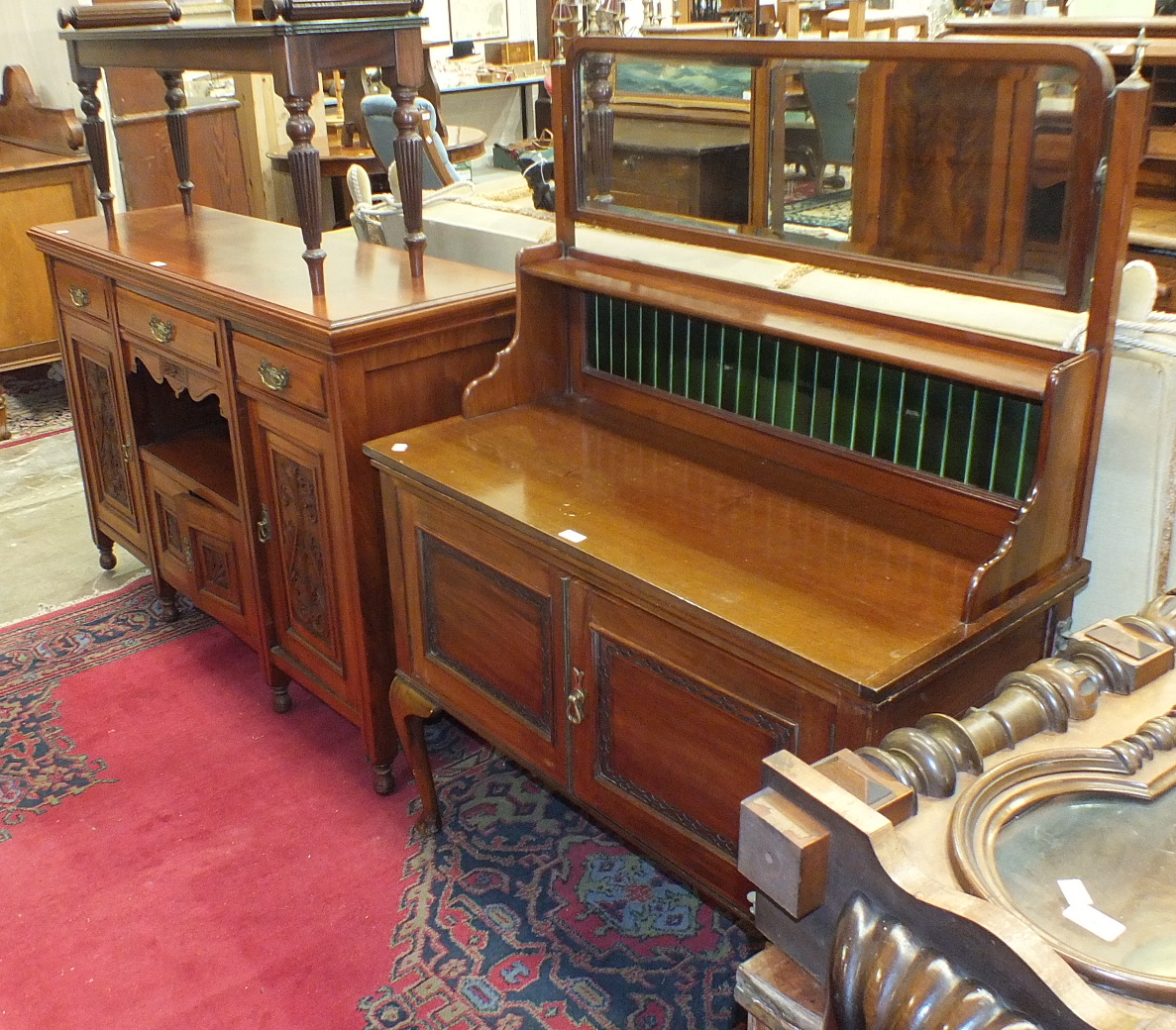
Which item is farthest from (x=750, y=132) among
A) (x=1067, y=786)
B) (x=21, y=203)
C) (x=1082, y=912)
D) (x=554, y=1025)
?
(x=21, y=203)

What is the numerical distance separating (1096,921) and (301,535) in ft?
6.42

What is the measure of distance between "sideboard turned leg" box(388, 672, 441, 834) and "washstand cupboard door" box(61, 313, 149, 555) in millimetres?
1206

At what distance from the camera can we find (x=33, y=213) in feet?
15.7

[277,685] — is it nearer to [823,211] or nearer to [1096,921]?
[823,211]

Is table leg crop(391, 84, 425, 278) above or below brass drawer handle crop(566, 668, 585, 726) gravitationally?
above

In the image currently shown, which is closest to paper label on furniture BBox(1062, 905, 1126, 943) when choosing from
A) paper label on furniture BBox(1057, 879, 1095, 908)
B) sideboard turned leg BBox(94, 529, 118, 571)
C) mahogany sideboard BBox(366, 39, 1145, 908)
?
paper label on furniture BBox(1057, 879, 1095, 908)

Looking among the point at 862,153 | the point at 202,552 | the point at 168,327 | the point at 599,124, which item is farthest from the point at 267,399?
the point at 862,153

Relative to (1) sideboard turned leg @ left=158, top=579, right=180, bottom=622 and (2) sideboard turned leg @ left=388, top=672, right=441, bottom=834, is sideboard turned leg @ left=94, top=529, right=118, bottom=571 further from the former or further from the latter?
(2) sideboard turned leg @ left=388, top=672, right=441, bottom=834

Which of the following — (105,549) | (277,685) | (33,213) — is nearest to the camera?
(277,685)

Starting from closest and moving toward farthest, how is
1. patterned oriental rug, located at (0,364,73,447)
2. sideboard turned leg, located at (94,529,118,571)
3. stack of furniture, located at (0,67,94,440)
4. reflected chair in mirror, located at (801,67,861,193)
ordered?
reflected chair in mirror, located at (801,67,861,193) < sideboard turned leg, located at (94,529,118,571) < stack of furniture, located at (0,67,94,440) < patterned oriental rug, located at (0,364,73,447)

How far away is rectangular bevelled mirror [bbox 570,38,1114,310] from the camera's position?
1.50m

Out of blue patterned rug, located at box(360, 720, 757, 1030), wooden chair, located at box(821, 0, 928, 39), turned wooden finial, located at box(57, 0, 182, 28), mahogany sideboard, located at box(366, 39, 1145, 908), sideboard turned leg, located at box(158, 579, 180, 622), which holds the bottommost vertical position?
blue patterned rug, located at box(360, 720, 757, 1030)

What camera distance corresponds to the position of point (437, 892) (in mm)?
2293

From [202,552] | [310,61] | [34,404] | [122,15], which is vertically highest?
[122,15]
